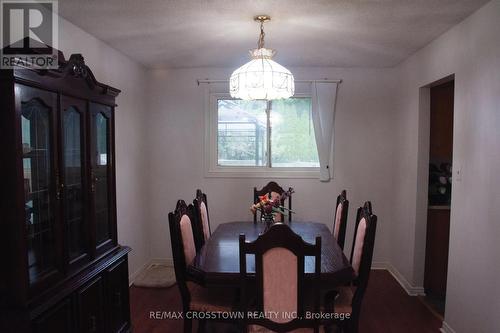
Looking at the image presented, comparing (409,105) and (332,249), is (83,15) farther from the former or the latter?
(409,105)

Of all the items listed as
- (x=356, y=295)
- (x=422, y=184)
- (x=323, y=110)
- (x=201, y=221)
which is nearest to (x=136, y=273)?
(x=201, y=221)

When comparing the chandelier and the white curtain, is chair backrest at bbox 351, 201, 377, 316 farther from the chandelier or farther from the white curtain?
the white curtain

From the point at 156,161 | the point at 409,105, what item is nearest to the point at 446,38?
the point at 409,105

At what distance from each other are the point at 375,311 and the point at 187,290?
1.84 meters

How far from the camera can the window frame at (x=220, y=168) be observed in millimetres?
4184

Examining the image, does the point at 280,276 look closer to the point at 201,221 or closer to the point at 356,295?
the point at 356,295

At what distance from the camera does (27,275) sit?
1.63 m

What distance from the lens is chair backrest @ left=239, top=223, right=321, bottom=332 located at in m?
1.81

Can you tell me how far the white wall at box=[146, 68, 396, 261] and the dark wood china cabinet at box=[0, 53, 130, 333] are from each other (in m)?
1.73

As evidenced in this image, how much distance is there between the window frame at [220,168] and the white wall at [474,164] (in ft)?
5.62

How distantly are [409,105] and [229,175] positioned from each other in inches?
86.0

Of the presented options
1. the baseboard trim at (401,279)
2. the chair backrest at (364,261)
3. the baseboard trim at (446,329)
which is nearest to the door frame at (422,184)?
the baseboard trim at (401,279)

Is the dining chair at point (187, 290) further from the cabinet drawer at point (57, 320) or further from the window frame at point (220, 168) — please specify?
the window frame at point (220, 168)

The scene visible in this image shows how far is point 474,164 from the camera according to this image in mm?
2434
